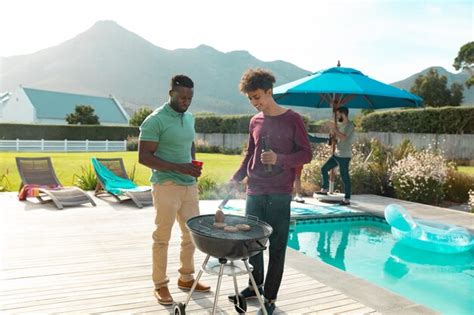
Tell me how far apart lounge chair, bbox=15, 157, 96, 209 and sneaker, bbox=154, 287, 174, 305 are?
3974mm

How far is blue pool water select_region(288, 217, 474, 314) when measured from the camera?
168 inches

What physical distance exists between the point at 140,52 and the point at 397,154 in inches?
6913

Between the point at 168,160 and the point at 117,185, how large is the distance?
467 centimetres

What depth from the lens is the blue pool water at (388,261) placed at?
4258 millimetres

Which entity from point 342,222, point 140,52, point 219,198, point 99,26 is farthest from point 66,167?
point 99,26

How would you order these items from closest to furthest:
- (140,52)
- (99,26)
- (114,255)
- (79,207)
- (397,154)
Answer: (114,255) < (79,207) < (397,154) < (140,52) < (99,26)

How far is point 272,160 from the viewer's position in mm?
2596

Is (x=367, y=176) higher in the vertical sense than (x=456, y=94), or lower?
lower

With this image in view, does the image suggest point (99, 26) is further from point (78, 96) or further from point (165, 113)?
point (165, 113)

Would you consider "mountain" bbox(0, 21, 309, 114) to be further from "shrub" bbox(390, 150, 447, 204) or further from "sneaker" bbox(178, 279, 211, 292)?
"sneaker" bbox(178, 279, 211, 292)

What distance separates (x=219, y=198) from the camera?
8125mm

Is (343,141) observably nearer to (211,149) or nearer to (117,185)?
(117,185)

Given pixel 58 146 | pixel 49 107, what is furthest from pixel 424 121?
pixel 49 107

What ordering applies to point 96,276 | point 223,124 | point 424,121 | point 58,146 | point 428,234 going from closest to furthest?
point 96,276
point 428,234
point 424,121
point 58,146
point 223,124
